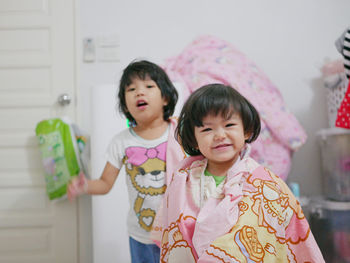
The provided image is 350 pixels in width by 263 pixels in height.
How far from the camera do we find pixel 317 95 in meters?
2.11

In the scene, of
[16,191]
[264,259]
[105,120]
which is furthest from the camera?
[16,191]

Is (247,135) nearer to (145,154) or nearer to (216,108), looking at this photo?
(216,108)

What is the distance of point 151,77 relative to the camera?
1177 millimetres

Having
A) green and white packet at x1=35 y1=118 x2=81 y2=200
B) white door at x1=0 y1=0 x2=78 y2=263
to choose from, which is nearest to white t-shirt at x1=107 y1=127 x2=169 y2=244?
green and white packet at x1=35 y1=118 x2=81 y2=200

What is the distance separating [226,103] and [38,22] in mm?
1646

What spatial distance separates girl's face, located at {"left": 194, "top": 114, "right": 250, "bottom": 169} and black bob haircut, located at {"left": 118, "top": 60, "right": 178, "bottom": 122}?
0.39 meters

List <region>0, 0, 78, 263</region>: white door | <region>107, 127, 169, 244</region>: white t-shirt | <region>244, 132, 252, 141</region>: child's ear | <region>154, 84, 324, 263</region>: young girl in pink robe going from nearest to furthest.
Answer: <region>154, 84, 324, 263</region>: young girl in pink robe
<region>244, 132, 252, 141</region>: child's ear
<region>107, 127, 169, 244</region>: white t-shirt
<region>0, 0, 78, 263</region>: white door

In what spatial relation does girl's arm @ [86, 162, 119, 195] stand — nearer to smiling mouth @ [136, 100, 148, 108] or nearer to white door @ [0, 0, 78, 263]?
smiling mouth @ [136, 100, 148, 108]

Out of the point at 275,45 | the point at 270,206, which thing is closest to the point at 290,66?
the point at 275,45

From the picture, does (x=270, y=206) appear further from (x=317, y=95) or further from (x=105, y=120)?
→ (x=317, y=95)

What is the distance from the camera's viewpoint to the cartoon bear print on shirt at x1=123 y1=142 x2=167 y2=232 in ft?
3.74

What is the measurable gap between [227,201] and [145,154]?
1.43 ft

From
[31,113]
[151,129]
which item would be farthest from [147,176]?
[31,113]

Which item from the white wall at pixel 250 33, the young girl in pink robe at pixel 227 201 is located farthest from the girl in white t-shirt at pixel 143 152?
the white wall at pixel 250 33
